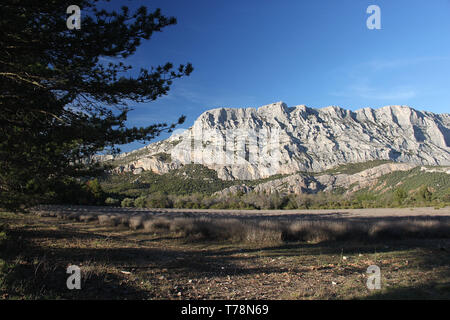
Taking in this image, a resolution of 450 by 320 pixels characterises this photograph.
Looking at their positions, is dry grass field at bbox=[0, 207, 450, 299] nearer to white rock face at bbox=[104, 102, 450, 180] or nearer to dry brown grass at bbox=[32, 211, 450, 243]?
dry brown grass at bbox=[32, 211, 450, 243]

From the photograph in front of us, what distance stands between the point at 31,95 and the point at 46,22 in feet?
5.35

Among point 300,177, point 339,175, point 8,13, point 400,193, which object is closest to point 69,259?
point 8,13

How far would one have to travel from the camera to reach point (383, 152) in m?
102

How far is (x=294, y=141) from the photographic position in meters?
107

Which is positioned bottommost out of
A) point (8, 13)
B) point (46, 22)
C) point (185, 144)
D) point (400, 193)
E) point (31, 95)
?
point (400, 193)

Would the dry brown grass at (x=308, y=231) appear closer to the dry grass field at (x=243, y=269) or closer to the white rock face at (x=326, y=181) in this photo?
the dry grass field at (x=243, y=269)

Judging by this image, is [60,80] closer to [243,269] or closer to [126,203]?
[243,269]

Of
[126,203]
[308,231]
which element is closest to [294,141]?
[126,203]

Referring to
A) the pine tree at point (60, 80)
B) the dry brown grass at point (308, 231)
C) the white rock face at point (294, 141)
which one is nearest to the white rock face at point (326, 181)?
the white rock face at point (294, 141)

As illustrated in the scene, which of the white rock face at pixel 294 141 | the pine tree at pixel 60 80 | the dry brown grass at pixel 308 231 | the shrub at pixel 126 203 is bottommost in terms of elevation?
the shrub at pixel 126 203

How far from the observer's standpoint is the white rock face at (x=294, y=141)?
100 meters

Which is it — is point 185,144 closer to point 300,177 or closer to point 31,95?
point 300,177

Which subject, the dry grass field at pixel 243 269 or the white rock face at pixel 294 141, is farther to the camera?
the white rock face at pixel 294 141

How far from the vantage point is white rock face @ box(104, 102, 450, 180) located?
100312 millimetres
